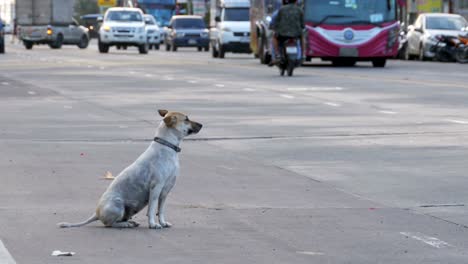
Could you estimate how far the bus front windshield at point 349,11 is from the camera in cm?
3944

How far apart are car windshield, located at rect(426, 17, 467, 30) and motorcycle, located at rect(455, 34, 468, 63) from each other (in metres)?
2.09

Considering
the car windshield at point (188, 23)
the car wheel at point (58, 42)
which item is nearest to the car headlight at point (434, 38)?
the car windshield at point (188, 23)

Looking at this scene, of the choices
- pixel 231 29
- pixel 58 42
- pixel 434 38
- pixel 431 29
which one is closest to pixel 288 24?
pixel 434 38

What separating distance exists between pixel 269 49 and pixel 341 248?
33909mm

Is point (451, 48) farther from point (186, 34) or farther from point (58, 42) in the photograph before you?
Result: point (58, 42)

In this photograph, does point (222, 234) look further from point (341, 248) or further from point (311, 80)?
point (311, 80)

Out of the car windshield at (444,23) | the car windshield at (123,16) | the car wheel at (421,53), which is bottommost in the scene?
the car wheel at (421,53)

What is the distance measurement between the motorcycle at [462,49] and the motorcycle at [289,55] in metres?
13.4

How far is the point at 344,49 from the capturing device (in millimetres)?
39125

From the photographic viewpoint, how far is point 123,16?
197 ft

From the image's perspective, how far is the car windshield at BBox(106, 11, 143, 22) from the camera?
197ft

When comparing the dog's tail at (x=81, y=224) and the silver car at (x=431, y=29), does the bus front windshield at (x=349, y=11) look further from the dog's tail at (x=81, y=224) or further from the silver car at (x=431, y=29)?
the dog's tail at (x=81, y=224)

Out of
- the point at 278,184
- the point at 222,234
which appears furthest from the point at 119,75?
the point at 222,234

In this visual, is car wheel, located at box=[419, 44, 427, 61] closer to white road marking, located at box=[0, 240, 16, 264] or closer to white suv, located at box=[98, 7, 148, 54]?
white suv, located at box=[98, 7, 148, 54]
